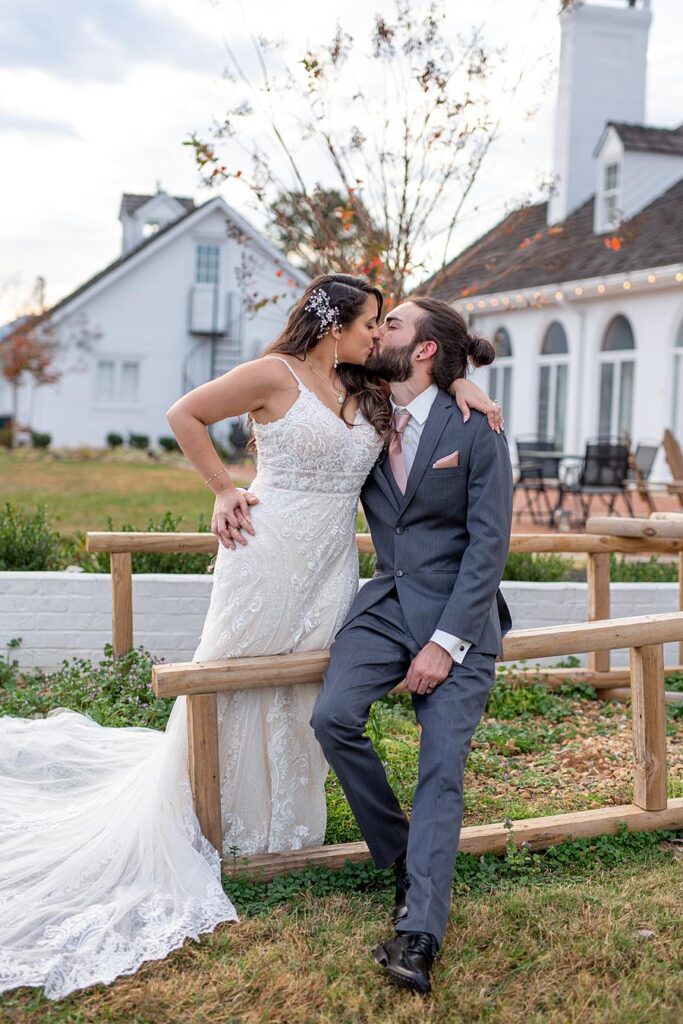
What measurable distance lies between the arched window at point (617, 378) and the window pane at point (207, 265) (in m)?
16.4

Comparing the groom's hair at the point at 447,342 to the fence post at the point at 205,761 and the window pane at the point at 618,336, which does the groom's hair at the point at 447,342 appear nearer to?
the fence post at the point at 205,761

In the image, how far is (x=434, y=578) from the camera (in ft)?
12.2

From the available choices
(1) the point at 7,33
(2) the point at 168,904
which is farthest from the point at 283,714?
(1) the point at 7,33

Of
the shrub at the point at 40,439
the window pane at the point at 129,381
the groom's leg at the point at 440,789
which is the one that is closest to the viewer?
the groom's leg at the point at 440,789

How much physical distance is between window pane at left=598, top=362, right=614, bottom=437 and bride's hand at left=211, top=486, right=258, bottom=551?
49.4 ft

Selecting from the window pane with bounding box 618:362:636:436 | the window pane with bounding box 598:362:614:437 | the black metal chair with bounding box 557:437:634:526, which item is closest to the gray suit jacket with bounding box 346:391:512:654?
the black metal chair with bounding box 557:437:634:526

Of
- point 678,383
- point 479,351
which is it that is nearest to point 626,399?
point 678,383

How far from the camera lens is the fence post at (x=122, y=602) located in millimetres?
5875


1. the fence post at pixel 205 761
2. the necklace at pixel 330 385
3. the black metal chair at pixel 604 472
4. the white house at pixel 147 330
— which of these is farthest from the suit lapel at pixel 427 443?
the white house at pixel 147 330

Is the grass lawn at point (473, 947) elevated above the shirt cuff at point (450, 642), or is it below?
below

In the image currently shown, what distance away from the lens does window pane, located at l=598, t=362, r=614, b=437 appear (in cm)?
1816

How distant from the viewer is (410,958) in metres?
3.12

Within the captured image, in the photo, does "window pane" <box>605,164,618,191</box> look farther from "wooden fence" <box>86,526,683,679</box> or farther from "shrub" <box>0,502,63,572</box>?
"shrub" <box>0,502,63,572</box>

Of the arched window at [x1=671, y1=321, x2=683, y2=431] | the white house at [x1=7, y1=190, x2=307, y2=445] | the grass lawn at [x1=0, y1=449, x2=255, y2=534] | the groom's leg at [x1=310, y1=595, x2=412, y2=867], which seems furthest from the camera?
the white house at [x1=7, y1=190, x2=307, y2=445]
